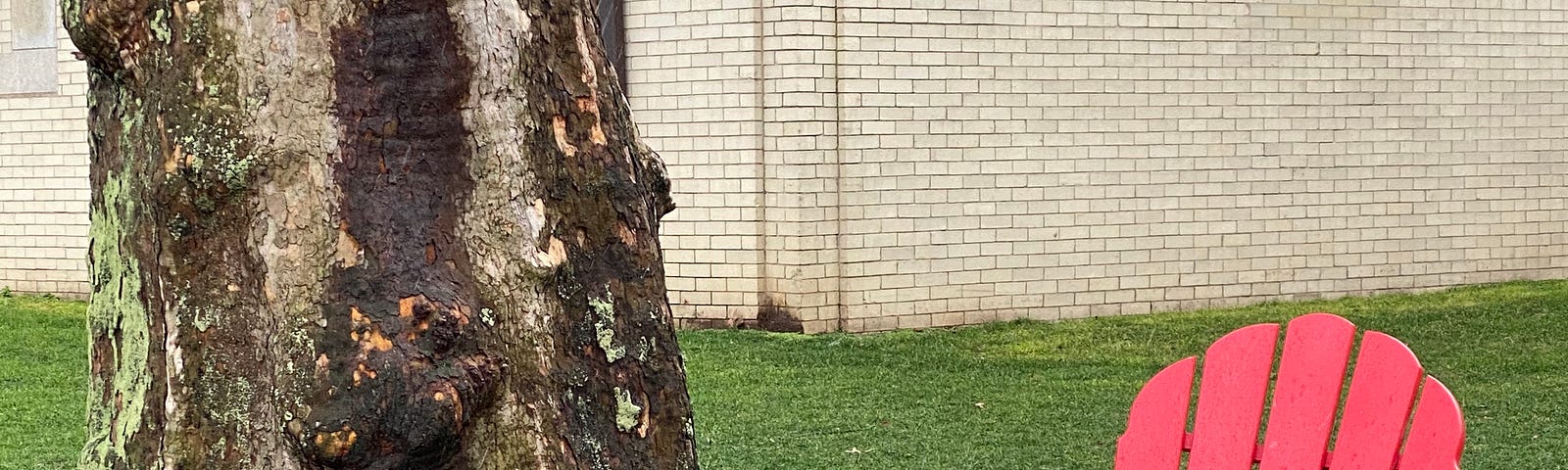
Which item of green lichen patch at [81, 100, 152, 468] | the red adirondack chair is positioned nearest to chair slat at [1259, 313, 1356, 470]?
the red adirondack chair

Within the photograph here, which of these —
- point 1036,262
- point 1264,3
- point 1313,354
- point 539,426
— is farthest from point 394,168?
point 1264,3

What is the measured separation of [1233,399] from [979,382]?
3.81m

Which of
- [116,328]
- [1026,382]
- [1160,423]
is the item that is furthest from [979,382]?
[116,328]

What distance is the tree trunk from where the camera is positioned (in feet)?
6.64

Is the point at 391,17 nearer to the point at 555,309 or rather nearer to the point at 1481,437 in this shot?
the point at 555,309

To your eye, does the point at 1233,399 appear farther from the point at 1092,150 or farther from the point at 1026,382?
the point at 1092,150

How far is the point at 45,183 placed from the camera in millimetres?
9984

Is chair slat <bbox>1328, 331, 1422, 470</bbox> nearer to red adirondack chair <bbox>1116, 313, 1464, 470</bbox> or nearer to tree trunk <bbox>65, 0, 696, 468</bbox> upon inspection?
red adirondack chair <bbox>1116, 313, 1464, 470</bbox>

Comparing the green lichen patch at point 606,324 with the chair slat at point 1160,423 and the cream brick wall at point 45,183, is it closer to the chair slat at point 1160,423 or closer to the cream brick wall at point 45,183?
the chair slat at point 1160,423

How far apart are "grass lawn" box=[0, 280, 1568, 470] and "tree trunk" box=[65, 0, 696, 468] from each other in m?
3.13

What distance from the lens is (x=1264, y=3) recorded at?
9.04 m

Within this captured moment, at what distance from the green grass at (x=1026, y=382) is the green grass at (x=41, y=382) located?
7.18 ft

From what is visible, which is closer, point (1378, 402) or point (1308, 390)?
point (1378, 402)

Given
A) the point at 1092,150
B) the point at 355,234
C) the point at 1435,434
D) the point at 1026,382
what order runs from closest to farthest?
the point at 355,234 < the point at 1435,434 < the point at 1026,382 < the point at 1092,150
